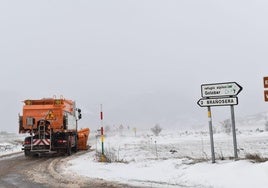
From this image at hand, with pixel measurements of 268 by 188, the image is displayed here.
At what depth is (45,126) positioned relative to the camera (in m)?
23.5

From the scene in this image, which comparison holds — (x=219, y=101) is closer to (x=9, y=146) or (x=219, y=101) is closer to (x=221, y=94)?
(x=221, y=94)

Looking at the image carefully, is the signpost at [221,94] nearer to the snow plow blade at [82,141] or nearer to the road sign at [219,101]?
the road sign at [219,101]

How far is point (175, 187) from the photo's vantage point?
402 inches

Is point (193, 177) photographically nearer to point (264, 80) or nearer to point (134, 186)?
point (134, 186)

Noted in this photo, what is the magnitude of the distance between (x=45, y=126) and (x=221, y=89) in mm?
13335

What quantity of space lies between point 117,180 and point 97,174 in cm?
183

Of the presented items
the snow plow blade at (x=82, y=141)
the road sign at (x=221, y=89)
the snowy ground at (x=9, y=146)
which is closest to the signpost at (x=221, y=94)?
the road sign at (x=221, y=89)

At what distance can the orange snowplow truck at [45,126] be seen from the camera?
2306 cm

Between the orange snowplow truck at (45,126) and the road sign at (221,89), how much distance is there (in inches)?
486

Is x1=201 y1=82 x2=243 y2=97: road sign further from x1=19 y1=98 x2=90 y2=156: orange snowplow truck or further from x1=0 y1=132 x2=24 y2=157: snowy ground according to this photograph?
x1=0 y1=132 x2=24 y2=157: snowy ground

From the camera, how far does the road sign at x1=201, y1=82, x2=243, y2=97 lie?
1277 cm

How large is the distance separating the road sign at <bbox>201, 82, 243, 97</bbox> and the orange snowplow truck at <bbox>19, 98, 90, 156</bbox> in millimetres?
12332

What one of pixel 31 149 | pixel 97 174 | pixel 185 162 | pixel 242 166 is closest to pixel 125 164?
pixel 97 174

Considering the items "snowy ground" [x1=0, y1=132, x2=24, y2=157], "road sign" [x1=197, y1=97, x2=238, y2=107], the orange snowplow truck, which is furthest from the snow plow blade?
"road sign" [x1=197, y1=97, x2=238, y2=107]
